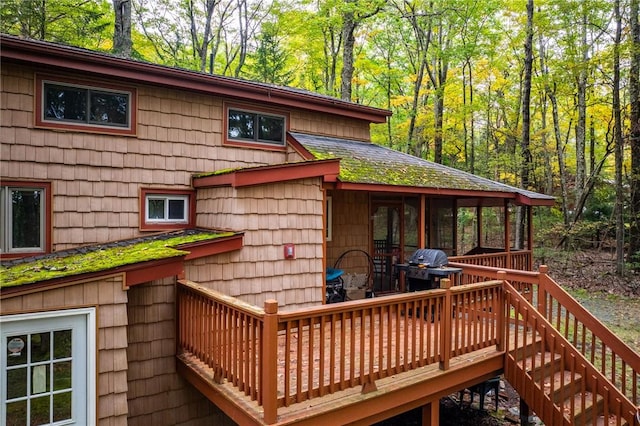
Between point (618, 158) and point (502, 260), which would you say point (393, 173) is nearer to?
point (502, 260)

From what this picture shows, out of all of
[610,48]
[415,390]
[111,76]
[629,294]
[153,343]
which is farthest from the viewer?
[610,48]

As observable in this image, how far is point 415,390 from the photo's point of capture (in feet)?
14.9

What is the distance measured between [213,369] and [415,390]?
2.28 meters

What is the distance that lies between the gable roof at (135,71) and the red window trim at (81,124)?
0.13m

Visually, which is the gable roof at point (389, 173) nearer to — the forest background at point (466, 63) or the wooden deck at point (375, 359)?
the wooden deck at point (375, 359)

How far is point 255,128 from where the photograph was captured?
25.8 feet

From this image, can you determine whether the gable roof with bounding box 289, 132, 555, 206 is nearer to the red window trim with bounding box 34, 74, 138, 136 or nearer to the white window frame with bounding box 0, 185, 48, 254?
the red window trim with bounding box 34, 74, 138, 136

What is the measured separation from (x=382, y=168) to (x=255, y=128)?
9.08 ft

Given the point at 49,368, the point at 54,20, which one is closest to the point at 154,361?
the point at 49,368

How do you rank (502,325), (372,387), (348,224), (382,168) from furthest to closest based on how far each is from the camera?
(348,224) < (382,168) < (502,325) < (372,387)

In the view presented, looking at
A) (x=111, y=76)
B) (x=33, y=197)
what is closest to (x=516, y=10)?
(x=111, y=76)

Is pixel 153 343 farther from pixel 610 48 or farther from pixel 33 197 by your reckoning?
pixel 610 48

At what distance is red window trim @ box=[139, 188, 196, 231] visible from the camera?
6.34 metres

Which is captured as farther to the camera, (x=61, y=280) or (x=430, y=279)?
(x=430, y=279)
